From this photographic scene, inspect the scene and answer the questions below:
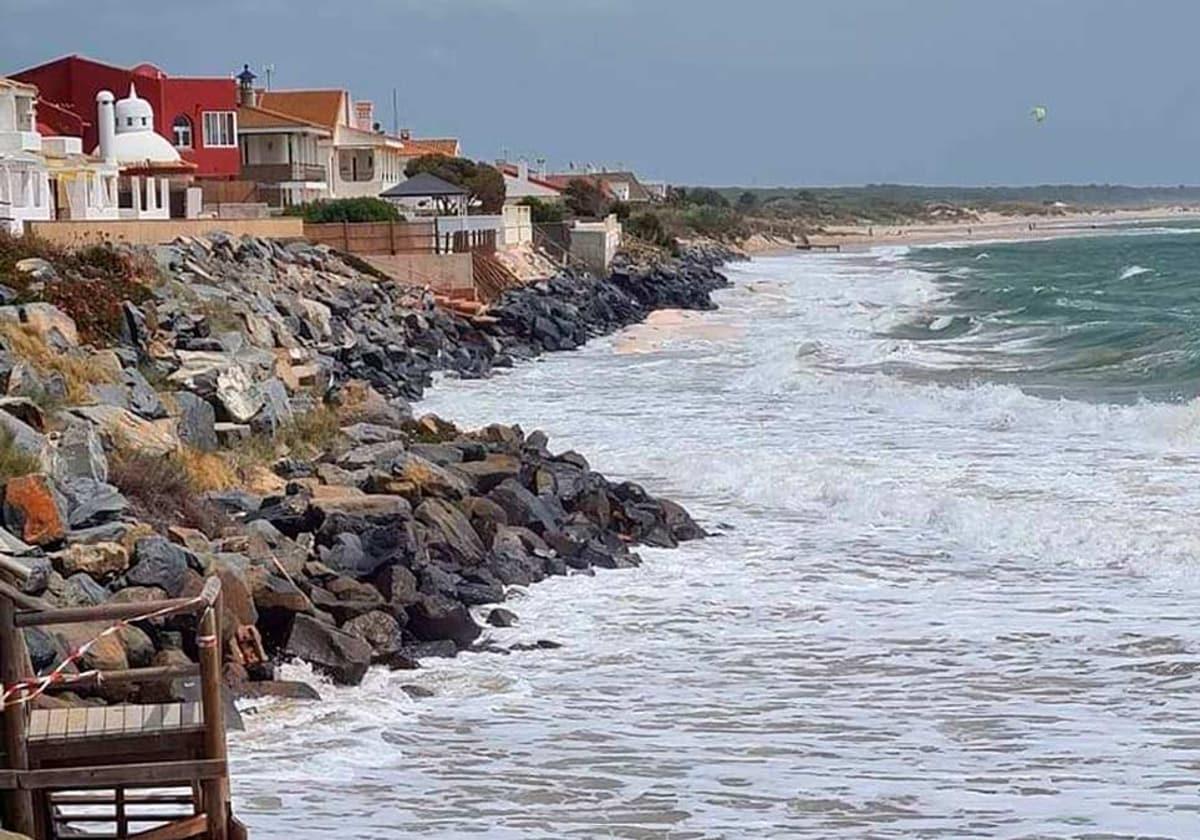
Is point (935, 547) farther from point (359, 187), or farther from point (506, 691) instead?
point (359, 187)

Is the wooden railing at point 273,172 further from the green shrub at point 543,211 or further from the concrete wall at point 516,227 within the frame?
the green shrub at point 543,211

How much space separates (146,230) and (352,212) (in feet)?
41.7

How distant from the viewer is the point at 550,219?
62375 mm

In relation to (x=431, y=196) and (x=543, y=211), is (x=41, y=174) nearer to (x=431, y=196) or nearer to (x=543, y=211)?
(x=431, y=196)

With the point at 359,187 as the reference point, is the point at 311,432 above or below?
below

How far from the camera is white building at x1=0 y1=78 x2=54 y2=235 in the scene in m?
31.8

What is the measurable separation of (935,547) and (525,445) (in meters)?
5.22

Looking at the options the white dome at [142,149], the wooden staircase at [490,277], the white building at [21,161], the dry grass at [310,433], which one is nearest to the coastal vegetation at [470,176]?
the wooden staircase at [490,277]

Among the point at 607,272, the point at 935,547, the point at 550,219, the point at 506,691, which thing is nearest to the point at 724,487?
the point at 935,547

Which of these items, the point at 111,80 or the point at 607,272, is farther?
the point at 607,272

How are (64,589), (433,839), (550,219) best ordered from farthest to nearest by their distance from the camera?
(550,219), (64,589), (433,839)

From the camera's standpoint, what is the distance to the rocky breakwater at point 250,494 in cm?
1199

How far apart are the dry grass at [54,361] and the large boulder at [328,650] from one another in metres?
5.70

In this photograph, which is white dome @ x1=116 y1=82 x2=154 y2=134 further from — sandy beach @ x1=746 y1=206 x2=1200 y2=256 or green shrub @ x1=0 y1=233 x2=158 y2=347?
sandy beach @ x1=746 y1=206 x2=1200 y2=256
